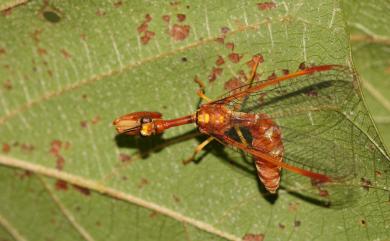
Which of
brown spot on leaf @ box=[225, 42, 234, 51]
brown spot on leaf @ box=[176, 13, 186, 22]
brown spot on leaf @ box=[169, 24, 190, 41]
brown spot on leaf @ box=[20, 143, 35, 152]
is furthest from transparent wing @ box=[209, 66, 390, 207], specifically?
brown spot on leaf @ box=[20, 143, 35, 152]

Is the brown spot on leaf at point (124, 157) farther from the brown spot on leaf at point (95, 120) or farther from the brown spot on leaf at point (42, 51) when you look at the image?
the brown spot on leaf at point (42, 51)

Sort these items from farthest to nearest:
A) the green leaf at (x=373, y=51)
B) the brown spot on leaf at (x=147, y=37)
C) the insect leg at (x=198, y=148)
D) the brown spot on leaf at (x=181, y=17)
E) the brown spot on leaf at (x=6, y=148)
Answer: the green leaf at (x=373, y=51)
the brown spot on leaf at (x=6, y=148)
the insect leg at (x=198, y=148)
the brown spot on leaf at (x=147, y=37)
the brown spot on leaf at (x=181, y=17)

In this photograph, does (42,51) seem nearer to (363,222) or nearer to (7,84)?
(7,84)

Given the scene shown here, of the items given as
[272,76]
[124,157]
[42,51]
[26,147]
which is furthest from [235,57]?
[26,147]

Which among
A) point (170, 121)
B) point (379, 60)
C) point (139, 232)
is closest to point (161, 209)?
point (139, 232)

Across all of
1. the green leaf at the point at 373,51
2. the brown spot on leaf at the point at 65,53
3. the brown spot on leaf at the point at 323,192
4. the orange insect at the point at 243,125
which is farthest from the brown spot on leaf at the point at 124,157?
the green leaf at the point at 373,51

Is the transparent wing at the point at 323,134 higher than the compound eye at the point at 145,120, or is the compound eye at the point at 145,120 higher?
the compound eye at the point at 145,120

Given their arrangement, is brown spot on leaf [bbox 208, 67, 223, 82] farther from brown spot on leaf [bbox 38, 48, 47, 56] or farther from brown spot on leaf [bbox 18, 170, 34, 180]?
brown spot on leaf [bbox 18, 170, 34, 180]
